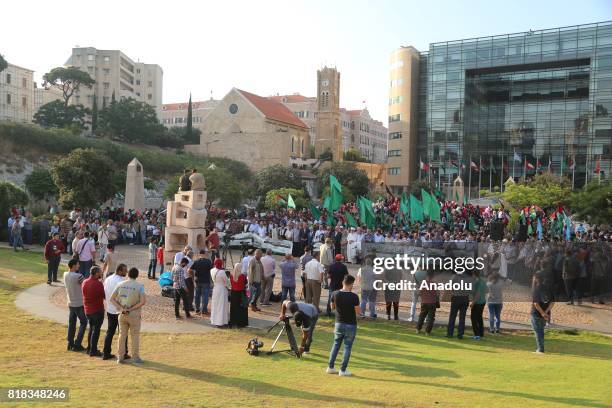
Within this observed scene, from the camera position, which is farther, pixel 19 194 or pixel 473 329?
pixel 19 194

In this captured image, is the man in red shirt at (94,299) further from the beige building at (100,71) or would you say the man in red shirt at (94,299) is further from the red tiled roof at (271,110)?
the beige building at (100,71)

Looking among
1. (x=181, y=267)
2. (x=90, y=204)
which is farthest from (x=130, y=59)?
(x=181, y=267)

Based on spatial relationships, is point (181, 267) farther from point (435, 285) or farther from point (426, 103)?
point (426, 103)

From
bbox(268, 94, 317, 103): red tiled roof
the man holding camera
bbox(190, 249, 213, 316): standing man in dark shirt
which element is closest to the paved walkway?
bbox(190, 249, 213, 316): standing man in dark shirt

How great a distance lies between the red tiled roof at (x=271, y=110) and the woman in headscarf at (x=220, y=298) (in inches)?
2885

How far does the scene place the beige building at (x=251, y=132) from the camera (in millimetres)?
80000

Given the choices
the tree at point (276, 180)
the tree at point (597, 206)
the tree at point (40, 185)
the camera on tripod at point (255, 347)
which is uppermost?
the tree at point (276, 180)

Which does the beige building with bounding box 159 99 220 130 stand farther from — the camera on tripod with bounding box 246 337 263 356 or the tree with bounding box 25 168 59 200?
the camera on tripod with bounding box 246 337 263 356

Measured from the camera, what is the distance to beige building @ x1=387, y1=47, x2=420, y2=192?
269 ft

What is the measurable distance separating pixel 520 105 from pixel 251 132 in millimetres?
36301

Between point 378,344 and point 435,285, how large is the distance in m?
2.42

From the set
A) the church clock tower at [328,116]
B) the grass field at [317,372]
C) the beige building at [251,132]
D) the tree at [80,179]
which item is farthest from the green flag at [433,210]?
the church clock tower at [328,116]

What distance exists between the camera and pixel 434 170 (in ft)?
262

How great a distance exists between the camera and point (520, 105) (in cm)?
7569
